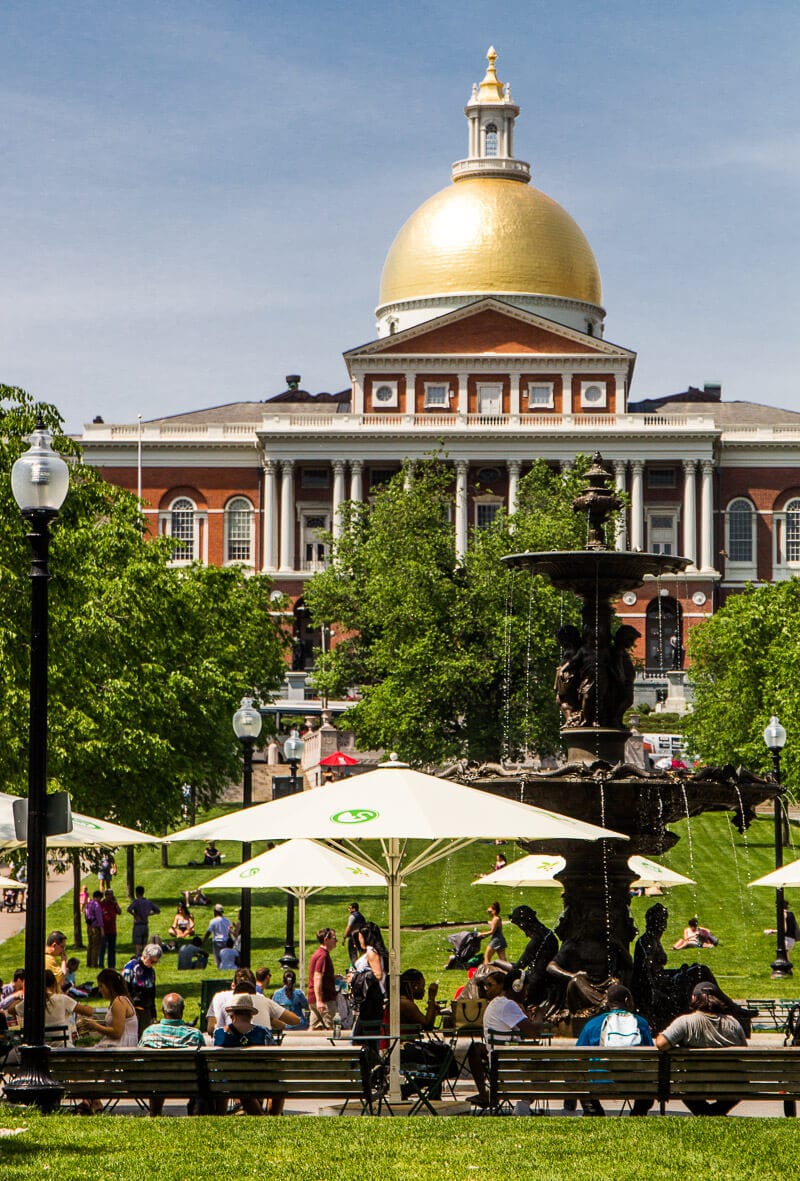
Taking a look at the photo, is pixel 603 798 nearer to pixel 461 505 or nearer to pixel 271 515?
pixel 461 505

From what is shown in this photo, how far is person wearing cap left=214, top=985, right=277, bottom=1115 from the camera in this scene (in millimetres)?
15438

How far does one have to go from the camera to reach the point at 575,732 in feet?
71.5

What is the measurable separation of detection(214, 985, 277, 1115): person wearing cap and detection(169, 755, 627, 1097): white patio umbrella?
3.71 feet

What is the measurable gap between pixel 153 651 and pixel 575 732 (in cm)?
1919

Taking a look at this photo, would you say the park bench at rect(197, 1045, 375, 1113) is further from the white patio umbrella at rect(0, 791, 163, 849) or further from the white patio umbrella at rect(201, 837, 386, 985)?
the white patio umbrella at rect(201, 837, 386, 985)

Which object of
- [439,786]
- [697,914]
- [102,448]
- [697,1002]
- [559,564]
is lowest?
[697,914]

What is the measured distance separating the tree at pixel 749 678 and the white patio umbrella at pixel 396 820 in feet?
115

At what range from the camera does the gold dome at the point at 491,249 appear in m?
111

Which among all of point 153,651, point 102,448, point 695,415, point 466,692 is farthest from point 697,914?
point 102,448

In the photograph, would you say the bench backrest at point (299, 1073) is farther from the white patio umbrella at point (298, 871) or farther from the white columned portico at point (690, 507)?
the white columned portico at point (690, 507)

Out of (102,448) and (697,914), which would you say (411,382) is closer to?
(102,448)

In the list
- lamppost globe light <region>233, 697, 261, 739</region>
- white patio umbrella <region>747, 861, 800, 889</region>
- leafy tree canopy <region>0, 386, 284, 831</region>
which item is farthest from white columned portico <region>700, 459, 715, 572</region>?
white patio umbrella <region>747, 861, 800, 889</region>

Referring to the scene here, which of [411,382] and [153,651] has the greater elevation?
[411,382]

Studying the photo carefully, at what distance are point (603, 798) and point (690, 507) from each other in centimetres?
8682
